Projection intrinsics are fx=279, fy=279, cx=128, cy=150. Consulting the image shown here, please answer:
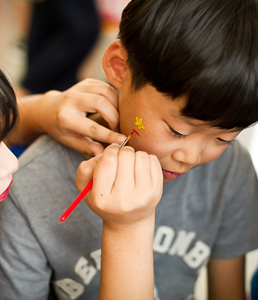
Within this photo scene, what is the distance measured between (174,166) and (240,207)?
40cm

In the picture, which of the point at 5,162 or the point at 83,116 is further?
the point at 83,116

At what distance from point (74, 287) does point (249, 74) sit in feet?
2.44

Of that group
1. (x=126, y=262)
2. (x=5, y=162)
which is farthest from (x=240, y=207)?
(x=5, y=162)

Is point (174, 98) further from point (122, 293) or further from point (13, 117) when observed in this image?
point (122, 293)

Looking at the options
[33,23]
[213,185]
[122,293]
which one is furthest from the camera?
[33,23]

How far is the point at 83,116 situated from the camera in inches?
29.1

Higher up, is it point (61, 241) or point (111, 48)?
point (111, 48)

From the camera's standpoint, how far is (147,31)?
557 millimetres

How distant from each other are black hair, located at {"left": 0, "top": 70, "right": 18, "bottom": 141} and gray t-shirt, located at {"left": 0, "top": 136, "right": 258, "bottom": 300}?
0.81 ft

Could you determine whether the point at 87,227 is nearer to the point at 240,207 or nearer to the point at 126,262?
the point at 126,262

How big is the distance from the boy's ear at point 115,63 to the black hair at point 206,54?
0.36ft

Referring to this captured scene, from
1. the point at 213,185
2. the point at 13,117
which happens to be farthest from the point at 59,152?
the point at 213,185

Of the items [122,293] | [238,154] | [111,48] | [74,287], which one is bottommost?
[74,287]

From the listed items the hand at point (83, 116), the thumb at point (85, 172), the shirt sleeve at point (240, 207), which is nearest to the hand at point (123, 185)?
the thumb at point (85, 172)
